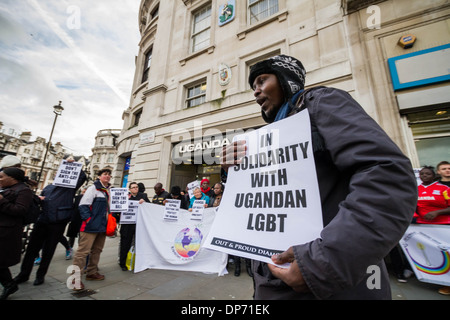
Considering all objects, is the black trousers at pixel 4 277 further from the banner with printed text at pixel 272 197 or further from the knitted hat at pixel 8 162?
the banner with printed text at pixel 272 197

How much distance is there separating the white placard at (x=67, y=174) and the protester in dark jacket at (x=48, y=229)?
0.14 metres

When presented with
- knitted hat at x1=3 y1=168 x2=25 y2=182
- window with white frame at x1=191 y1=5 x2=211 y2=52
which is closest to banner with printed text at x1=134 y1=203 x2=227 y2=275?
knitted hat at x1=3 y1=168 x2=25 y2=182

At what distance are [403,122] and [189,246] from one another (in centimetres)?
676

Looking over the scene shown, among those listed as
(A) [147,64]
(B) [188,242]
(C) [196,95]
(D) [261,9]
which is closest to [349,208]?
(B) [188,242]

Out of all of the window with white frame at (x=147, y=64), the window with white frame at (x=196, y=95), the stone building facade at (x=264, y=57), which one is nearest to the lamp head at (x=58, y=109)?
the stone building facade at (x=264, y=57)

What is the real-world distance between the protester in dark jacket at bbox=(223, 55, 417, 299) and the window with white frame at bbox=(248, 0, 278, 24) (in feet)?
32.7

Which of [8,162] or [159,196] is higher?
[8,162]

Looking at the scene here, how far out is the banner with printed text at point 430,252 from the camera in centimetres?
311

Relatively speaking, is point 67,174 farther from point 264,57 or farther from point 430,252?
point 264,57

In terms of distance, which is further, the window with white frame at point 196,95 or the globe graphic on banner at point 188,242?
the window with white frame at point 196,95

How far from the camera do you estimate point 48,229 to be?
375 centimetres

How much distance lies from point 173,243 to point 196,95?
7.56m

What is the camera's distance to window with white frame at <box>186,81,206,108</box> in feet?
31.9

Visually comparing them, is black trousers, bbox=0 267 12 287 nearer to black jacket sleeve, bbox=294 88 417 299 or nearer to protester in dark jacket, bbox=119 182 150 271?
protester in dark jacket, bbox=119 182 150 271
